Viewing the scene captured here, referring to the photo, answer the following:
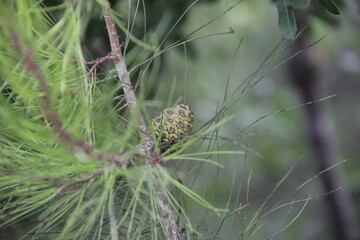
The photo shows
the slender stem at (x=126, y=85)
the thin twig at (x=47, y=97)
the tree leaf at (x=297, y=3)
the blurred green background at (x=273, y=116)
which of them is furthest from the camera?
the blurred green background at (x=273, y=116)

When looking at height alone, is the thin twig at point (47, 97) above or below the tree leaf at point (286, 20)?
below

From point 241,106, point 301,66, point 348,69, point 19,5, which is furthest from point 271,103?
point 19,5

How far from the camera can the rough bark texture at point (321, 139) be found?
2.99 metres

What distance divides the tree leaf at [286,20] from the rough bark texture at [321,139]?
1.60 m

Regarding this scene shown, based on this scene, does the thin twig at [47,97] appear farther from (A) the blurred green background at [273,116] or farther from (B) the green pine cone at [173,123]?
(A) the blurred green background at [273,116]

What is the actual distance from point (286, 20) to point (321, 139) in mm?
1753

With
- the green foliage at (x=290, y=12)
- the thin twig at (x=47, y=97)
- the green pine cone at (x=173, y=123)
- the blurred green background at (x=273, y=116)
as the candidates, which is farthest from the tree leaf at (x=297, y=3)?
the blurred green background at (x=273, y=116)

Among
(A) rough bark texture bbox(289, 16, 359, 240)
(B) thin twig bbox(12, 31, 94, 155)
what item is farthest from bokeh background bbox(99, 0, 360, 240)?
(B) thin twig bbox(12, 31, 94, 155)

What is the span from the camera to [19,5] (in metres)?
0.86

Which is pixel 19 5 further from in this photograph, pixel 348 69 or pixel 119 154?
pixel 348 69

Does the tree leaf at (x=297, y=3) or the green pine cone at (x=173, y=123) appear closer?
the green pine cone at (x=173, y=123)

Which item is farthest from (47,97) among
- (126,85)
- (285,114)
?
(285,114)

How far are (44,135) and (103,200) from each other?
18cm

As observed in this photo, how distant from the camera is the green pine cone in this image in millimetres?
1079
